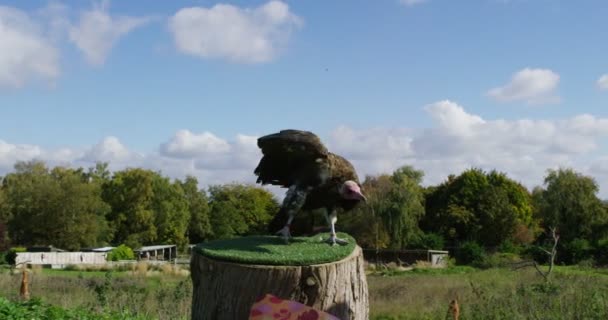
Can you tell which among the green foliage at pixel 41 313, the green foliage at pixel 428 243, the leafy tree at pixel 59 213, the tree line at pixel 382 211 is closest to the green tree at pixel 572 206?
the tree line at pixel 382 211

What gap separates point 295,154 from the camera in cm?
636

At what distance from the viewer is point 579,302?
32.6ft

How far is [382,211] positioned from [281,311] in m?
37.6

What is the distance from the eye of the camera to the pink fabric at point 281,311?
4.01m

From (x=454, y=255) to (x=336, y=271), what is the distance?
3551 cm

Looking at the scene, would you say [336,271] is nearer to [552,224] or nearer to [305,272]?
[305,272]

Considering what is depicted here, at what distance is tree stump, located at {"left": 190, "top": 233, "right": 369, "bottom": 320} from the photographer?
542 centimetres

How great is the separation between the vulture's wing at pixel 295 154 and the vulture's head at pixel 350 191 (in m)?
0.26

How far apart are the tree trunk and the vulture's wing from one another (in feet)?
3.11

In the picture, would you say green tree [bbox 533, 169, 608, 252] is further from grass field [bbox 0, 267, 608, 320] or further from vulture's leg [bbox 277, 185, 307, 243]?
vulture's leg [bbox 277, 185, 307, 243]

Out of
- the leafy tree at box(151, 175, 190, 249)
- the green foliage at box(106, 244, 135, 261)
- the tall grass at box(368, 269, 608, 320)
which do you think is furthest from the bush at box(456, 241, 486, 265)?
the leafy tree at box(151, 175, 190, 249)

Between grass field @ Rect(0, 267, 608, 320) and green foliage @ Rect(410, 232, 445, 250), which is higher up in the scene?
green foliage @ Rect(410, 232, 445, 250)

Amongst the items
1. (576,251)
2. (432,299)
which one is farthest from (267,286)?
(576,251)

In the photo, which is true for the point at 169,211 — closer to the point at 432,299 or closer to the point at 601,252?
the point at 601,252
